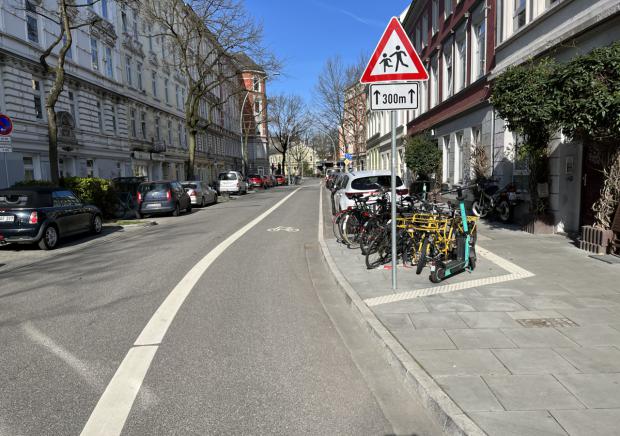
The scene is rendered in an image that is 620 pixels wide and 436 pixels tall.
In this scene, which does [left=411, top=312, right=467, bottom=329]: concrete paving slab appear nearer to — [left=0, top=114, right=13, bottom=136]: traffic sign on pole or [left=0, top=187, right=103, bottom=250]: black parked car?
[left=0, top=187, right=103, bottom=250]: black parked car

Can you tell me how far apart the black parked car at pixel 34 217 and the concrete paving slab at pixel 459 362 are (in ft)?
31.7

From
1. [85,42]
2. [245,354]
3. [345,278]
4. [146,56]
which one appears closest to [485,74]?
[345,278]

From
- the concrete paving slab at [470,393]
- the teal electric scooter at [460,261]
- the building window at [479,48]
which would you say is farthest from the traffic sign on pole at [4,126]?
the building window at [479,48]

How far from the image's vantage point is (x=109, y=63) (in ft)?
97.5

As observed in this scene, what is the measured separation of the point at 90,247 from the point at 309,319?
7.95m

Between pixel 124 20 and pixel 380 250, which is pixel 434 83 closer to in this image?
pixel 380 250

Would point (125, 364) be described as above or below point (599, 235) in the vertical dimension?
below

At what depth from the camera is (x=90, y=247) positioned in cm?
1096

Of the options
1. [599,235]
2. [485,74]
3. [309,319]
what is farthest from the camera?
[485,74]

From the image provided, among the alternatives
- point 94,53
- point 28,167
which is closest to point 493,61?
point 28,167

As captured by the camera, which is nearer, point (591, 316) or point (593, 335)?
point (593, 335)

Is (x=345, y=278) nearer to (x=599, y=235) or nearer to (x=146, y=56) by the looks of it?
(x=599, y=235)

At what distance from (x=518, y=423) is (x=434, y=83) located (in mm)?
23448

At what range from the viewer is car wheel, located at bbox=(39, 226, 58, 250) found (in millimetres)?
10367
